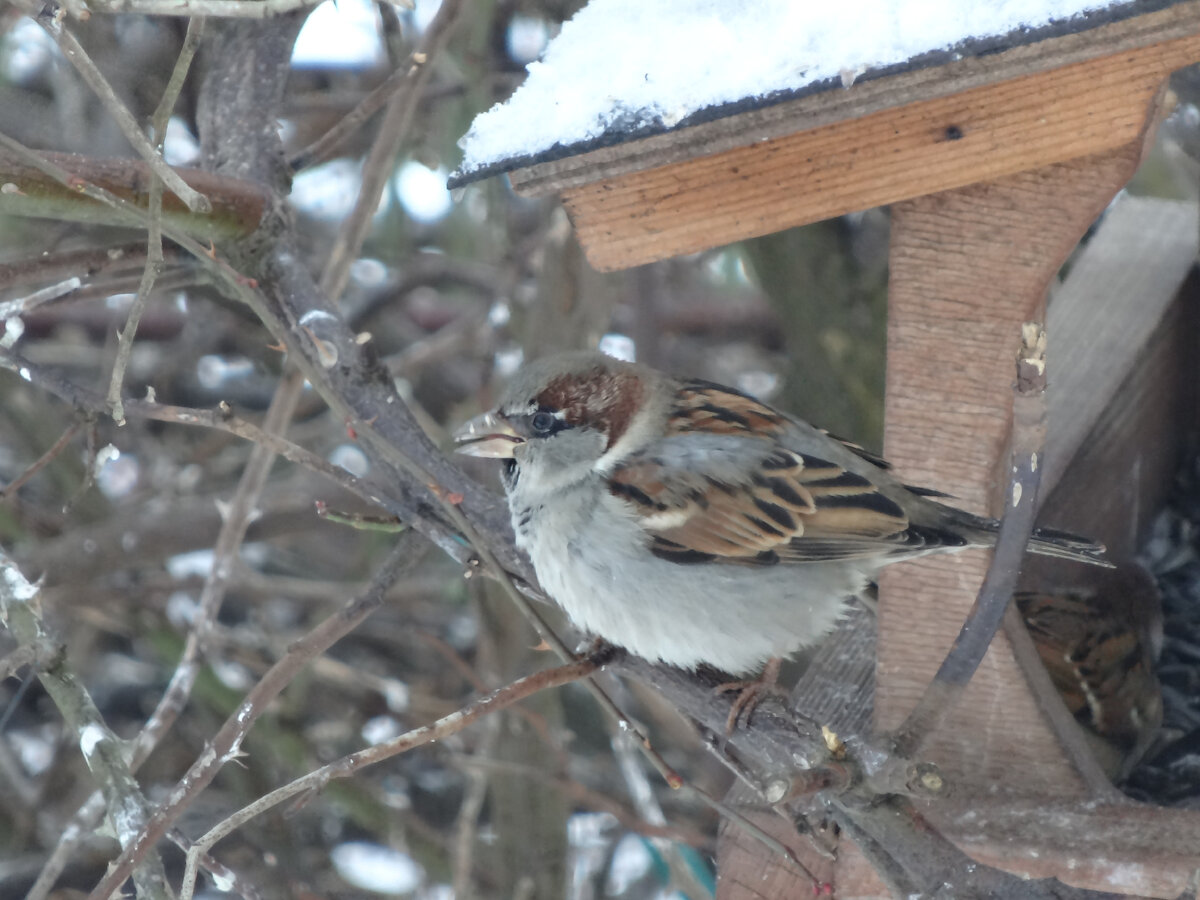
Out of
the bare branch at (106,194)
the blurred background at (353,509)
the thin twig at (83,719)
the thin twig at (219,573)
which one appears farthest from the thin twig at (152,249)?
the blurred background at (353,509)

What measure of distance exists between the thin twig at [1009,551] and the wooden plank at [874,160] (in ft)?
1.86

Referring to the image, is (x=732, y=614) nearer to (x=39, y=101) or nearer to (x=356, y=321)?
(x=356, y=321)

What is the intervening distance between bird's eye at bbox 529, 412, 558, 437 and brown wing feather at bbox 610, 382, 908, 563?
17 centimetres

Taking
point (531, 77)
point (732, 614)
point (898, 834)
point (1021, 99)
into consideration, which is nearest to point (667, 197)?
point (531, 77)

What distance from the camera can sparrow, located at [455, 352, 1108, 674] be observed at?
202 centimetres

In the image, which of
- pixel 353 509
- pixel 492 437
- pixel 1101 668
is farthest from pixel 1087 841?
pixel 353 509

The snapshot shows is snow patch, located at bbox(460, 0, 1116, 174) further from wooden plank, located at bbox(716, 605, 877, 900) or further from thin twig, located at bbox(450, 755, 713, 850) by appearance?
thin twig, located at bbox(450, 755, 713, 850)

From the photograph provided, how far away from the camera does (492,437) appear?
222 centimetres

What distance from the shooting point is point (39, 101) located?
337 cm

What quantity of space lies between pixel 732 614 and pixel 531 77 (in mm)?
851

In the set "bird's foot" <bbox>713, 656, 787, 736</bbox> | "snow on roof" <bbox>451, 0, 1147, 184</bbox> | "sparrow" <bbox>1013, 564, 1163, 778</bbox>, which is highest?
"snow on roof" <bbox>451, 0, 1147, 184</bbox>

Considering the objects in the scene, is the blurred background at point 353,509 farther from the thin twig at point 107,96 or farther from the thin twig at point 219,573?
the thin twig at point 107,96

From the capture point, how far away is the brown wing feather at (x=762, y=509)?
6.72 feet

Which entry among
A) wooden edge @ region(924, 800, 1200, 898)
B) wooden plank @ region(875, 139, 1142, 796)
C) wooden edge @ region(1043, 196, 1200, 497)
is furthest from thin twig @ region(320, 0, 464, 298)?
wooden edge @ region(924, 800, 1200, 898)
